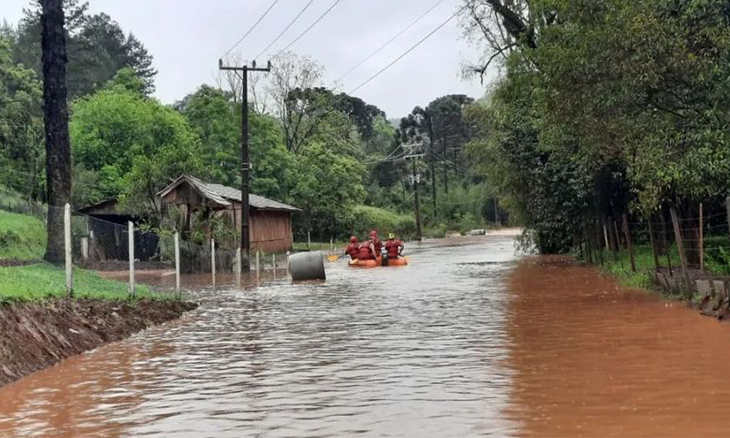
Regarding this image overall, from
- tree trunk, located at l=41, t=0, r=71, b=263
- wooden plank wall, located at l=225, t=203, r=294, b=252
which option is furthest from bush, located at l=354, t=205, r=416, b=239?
tree trunk, located at l=41, t=0, r=71, b=263

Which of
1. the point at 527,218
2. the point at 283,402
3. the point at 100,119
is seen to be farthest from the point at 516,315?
the point at 100,119

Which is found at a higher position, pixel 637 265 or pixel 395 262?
pixel 395 262

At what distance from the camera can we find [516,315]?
54.1ft

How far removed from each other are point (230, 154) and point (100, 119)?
36.7 feet

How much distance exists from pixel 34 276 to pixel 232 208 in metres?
28.4

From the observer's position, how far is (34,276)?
1748cm

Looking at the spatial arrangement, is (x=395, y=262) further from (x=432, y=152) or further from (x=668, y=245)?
(x=432, y=152)

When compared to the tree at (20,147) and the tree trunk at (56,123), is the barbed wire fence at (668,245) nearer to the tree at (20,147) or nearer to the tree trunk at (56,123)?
the tree trunk at (56,123)

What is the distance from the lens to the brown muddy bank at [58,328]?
11.0m

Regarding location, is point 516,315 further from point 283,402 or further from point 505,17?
point 505,17

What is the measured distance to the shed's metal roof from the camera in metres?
37.3

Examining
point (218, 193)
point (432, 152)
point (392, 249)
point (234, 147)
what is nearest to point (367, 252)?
point (392, 249)

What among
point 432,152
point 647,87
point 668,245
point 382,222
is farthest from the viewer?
point 432,152

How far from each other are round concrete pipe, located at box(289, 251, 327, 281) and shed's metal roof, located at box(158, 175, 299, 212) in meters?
8.98
